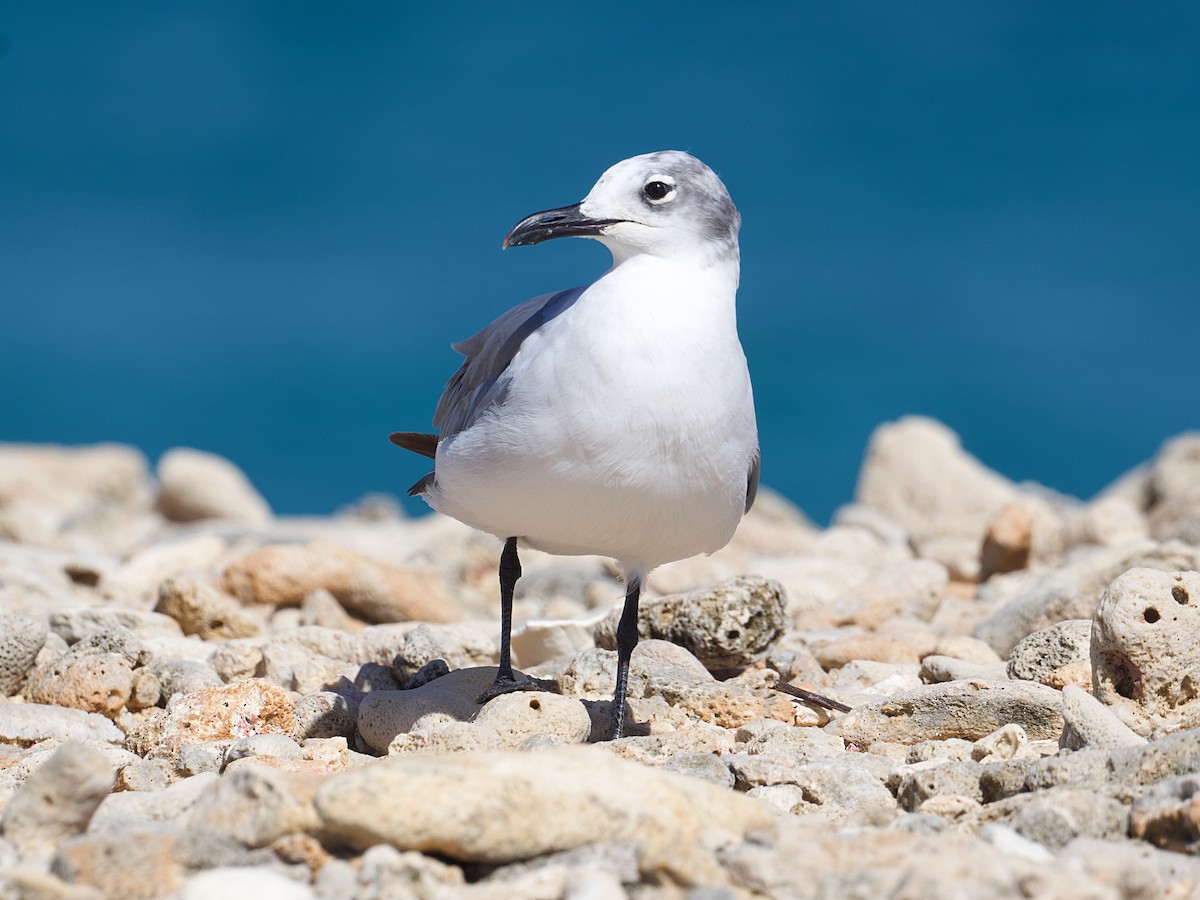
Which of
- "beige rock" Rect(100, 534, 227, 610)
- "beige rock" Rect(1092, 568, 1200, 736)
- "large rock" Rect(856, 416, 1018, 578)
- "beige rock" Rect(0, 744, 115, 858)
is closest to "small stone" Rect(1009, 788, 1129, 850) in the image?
"beige rock" Rect(1092, 568, 1200, 736)

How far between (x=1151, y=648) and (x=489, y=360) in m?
2.89

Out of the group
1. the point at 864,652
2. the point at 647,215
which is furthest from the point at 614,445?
the point at 864,652

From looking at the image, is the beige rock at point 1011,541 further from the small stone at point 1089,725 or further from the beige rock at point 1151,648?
the small stone at point 1089,725

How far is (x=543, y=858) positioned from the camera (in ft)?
11.5

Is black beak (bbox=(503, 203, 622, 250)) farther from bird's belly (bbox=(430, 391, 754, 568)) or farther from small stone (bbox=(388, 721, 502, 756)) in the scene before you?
small stone (bbox=(388, 721, 502, 756))

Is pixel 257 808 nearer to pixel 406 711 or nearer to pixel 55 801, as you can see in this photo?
pixel 55 801

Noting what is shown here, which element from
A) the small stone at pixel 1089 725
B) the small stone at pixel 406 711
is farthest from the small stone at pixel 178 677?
the small stone at pixel 1089 725

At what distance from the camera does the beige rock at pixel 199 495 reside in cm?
1825

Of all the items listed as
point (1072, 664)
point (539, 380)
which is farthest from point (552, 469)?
point (1072, 664)

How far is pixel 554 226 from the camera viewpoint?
5.50m

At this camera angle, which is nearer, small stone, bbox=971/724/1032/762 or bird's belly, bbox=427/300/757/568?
small stone, bbox=971/724/1032/762

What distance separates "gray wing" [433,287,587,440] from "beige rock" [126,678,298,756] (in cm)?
135

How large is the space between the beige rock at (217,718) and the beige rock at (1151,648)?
3257mm

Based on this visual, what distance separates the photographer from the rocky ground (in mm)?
3438
